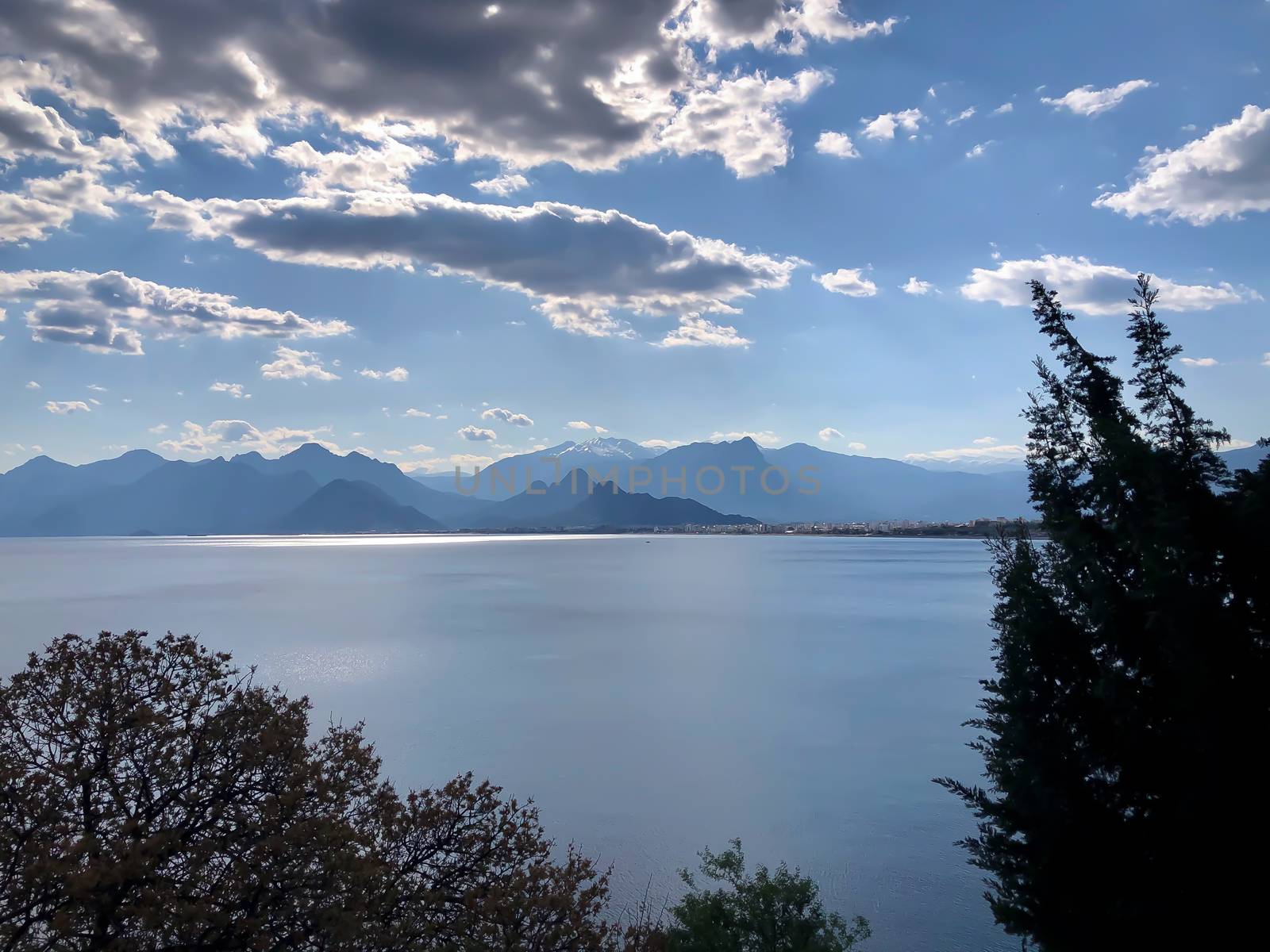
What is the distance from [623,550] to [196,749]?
6559 inches

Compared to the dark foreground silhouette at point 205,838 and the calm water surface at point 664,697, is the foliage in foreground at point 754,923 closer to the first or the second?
the dark foreground silhouette at point 205,838

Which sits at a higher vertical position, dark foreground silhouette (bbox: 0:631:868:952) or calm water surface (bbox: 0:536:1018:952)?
dark foreground silhouette (bbox: 0:631:868:952)

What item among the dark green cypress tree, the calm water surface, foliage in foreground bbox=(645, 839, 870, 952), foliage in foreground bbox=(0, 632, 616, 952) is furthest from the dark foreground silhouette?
the calm water surface

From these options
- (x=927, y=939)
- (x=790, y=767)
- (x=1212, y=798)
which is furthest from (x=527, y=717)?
(x=1212, y=798)

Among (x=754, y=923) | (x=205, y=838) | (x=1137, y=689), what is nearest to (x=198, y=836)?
(x=205, y=838)

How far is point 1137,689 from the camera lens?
24.5ft

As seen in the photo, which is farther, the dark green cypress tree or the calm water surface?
the calm water surface

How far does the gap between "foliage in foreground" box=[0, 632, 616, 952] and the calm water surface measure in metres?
8.57

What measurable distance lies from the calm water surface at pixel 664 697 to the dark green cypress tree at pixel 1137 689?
701 cm

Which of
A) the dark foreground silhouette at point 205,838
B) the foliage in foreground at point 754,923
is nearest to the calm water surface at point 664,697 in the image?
the foliage in foreground at point 754,923

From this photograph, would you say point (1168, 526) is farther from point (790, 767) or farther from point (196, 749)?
point (790, 767)

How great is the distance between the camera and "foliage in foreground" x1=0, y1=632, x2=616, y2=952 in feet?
18.1

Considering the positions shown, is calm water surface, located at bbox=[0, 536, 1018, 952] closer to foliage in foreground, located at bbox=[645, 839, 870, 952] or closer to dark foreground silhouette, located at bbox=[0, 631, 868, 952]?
foliage in foreground, located at bbox=[645, 839, 870, 952]

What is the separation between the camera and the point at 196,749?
663cm
